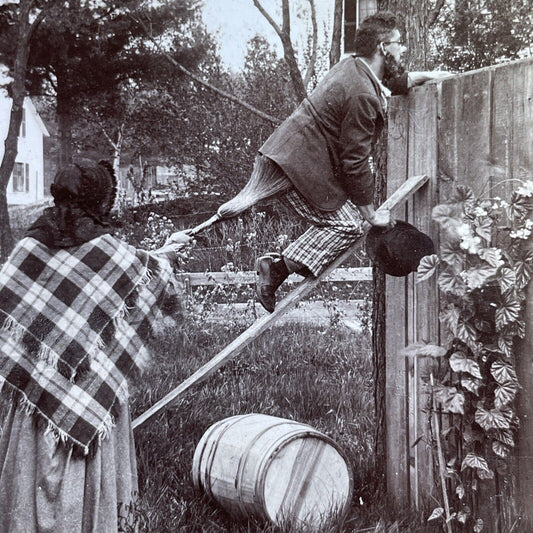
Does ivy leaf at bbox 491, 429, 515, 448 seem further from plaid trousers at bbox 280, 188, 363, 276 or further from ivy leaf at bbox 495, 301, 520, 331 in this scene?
→ plaid trousers at bbox 280, 188, 363, 276

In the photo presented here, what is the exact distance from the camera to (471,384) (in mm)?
3416

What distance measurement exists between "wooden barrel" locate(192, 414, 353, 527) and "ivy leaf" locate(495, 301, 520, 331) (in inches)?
44.0

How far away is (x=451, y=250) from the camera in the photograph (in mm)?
3479

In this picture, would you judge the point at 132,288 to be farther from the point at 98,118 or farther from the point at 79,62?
the point at 98,118

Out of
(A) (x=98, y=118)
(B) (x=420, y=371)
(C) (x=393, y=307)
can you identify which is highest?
(A) (x=98, y=118)

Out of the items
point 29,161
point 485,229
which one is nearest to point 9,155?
point 485,229

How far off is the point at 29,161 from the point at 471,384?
2288 cm

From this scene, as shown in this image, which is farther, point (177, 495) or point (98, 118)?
point (98, 118)

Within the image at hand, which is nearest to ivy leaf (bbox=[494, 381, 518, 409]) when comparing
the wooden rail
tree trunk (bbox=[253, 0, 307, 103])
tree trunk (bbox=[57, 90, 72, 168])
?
the wooden rail

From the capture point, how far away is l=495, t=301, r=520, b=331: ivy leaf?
3.35m

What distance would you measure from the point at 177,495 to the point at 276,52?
9747 mm

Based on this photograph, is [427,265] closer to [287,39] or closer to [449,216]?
[449,216]

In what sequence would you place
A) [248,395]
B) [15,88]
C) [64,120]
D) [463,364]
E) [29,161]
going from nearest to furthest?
1. [463,364]
2. [248,395]
3. [15,88]
4. [64,120]
5. [29,161]

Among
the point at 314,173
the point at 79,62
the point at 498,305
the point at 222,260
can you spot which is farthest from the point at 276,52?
the point at 498,305
